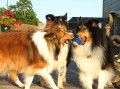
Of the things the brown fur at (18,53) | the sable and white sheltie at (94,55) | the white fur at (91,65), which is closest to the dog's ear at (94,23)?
the sable and white sheltie at (94,55)

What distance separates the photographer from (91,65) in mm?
4316

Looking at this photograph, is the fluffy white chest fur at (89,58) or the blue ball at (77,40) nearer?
the fluffy white chest fur at (89,58)

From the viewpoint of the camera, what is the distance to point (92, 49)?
14.2ft

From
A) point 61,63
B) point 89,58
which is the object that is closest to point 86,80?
point 89,58

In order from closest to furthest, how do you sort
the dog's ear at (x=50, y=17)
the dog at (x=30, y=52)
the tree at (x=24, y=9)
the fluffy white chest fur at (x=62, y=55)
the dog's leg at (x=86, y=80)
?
the dog at (x=30, y=52), the dog's leg at (x=86, y=80), the fluffy white chest fur at (x=62, y=55), the dog's ear at (x=50, y=17), the tree at (x=24, y=9)

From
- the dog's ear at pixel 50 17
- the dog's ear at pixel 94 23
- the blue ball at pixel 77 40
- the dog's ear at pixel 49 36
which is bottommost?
the blue ball at pixel 77 40

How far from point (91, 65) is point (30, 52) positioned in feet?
4.01

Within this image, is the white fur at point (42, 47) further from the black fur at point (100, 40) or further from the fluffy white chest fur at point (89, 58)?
the black fur at point (100, 40)

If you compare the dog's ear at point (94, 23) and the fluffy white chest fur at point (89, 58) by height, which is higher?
the dog's ear at point (94, 23)

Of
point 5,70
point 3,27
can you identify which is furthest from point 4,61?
point 3,27

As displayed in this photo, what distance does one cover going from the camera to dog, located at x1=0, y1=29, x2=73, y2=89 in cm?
422

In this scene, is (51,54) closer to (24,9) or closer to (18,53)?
(18,53)

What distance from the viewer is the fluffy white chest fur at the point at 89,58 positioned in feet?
14.0

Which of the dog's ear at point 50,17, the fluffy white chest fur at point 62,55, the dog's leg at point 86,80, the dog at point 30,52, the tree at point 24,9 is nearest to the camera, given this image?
the dog at point 30,52
